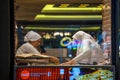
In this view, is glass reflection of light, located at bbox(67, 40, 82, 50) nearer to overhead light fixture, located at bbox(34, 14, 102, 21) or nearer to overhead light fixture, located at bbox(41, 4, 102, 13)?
overhead light fixture, located at bbox(34, 14, 102, 21)

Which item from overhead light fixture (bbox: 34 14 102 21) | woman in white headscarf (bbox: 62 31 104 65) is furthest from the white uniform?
overhead light fixture (bbox: 34 14 102 21)

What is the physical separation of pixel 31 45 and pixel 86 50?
2.08 feet

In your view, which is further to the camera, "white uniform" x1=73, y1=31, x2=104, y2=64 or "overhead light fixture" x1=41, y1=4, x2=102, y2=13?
"overhead light fixture" x1=41, y1=4, x2=102, y2=13

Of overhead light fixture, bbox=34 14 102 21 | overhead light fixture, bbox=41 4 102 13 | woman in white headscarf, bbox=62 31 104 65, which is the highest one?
overhead light fixture, bbox=41 4 102 13

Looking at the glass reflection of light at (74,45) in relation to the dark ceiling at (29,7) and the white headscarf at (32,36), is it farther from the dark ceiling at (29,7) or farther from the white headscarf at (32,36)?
the dark ceiling at (29,7)

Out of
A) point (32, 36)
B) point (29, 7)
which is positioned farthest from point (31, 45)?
point (29, 7)

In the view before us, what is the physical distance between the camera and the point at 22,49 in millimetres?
5328

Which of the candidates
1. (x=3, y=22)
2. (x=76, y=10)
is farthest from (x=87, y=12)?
(x=3, y=22)

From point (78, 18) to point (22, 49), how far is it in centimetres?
73

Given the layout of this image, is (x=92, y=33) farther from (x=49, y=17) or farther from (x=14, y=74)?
(x=14, y=74)

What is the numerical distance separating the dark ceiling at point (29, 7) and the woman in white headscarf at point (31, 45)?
0.63 feet

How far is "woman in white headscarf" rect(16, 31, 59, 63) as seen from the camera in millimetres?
5309

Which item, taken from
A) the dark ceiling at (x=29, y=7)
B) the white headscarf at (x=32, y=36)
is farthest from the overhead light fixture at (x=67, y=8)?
the white headscarf at (x=32, y=36)

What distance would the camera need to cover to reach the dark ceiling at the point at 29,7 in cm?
527
